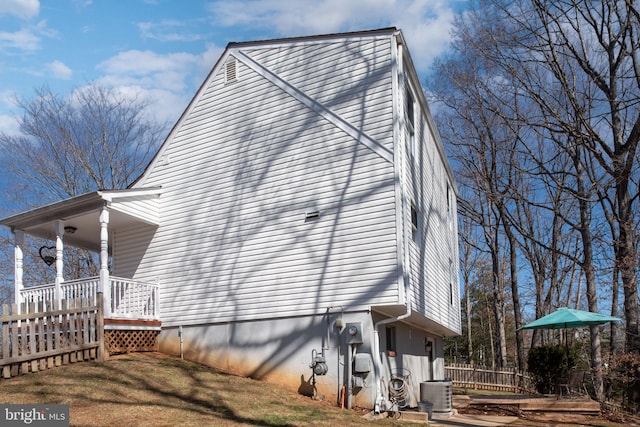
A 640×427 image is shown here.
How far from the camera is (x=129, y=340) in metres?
12.6

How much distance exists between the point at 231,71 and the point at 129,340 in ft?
22.7


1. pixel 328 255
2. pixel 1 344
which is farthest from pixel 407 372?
pixel 1 344

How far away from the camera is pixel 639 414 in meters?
14.0

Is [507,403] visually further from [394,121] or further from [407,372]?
[394,121]

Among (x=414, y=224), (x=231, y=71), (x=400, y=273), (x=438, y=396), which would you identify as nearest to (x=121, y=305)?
(x=231, y=71)

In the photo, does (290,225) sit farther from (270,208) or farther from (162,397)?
(162,397)

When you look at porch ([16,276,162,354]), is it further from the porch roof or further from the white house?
the porch roof

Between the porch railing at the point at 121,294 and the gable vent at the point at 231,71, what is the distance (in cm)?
541

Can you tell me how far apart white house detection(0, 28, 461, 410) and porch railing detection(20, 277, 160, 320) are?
0.05 m

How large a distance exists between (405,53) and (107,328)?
872 centimetres

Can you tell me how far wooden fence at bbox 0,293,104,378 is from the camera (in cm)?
976

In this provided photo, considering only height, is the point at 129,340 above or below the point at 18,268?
below

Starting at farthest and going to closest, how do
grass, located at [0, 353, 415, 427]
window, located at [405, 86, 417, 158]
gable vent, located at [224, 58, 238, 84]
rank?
1. gable vent, located at [224, 58, 238, 84]
2. window, located at [405, 86, 417, 158]
3. grass, located at [0, 353, 415, 427]

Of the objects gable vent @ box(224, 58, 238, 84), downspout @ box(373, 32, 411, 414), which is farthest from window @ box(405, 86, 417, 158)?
gable vent @ box(224, 58, 238, 84)
